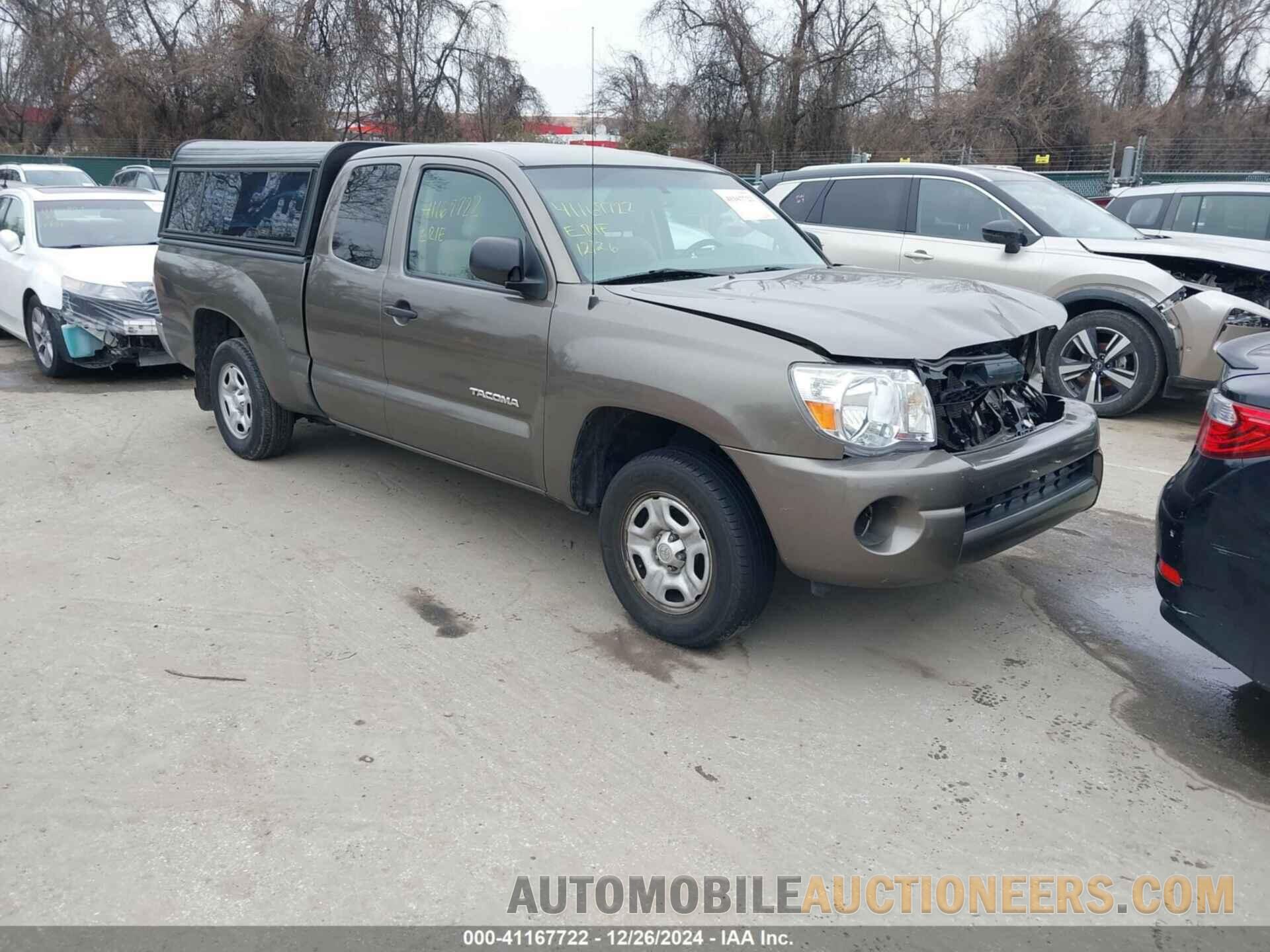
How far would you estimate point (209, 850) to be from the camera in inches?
112

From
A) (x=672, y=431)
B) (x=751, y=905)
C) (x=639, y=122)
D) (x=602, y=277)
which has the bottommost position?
(x=751, y=905)

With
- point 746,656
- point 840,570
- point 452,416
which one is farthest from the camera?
point 452,416

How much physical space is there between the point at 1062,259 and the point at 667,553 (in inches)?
210

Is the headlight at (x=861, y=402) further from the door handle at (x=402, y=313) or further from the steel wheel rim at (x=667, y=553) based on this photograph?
the door handle at (x=402, y=313)

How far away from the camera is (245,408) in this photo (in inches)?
249

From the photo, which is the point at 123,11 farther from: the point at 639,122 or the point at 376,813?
the point at 376,813

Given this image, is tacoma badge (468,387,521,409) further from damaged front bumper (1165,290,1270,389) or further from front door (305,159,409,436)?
damaged front bumper (1165,290,1270,389)

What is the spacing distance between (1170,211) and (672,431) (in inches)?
301

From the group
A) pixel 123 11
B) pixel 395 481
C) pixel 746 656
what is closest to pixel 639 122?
pixel 123 11

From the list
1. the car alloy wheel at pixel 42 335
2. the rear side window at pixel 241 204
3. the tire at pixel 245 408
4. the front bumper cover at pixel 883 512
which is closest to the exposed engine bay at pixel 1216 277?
the front bumper cover at pixel 883 512

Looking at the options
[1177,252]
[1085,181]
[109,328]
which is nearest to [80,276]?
[109,328]

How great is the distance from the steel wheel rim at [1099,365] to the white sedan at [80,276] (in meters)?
7.20

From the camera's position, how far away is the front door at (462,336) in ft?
14.2

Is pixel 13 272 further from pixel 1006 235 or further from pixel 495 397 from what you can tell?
pixel 1006 235
